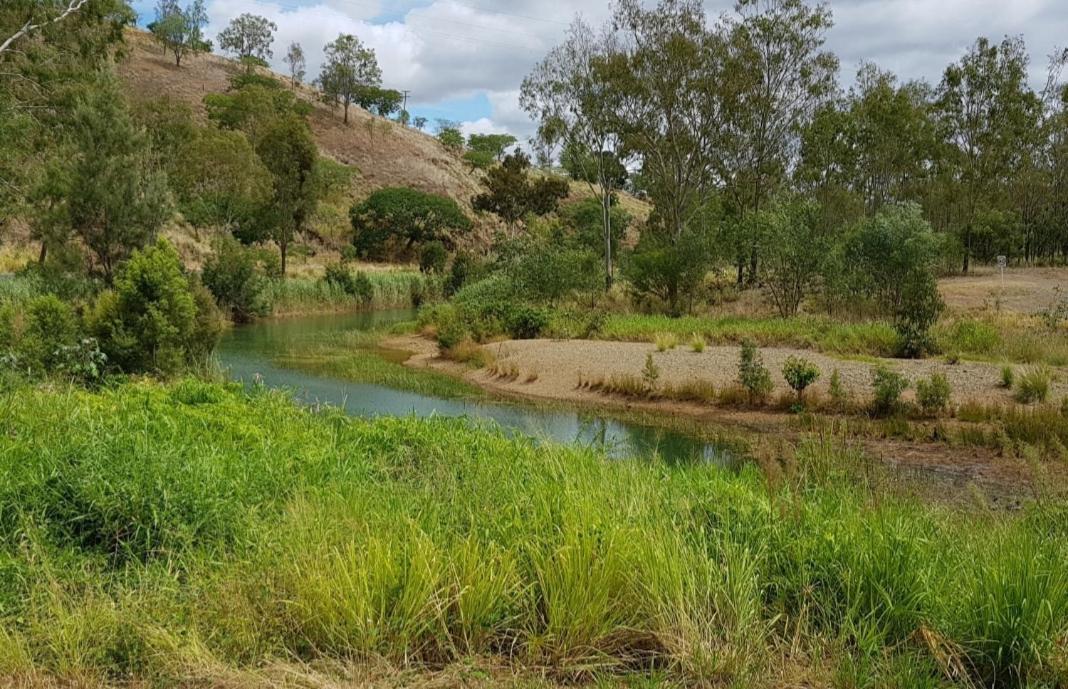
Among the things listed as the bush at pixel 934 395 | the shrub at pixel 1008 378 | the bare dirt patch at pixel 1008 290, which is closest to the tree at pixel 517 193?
the bare dirt patch at pixel 1008 290

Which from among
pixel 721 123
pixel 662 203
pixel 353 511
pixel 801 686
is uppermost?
pixel 721 123

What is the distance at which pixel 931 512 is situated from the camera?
16.9 ft

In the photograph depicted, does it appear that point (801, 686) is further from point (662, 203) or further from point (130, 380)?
point (662, 203)

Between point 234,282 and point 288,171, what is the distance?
39.0 ft

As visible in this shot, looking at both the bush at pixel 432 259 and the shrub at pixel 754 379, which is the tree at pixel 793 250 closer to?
the shrub at pixel 754 379

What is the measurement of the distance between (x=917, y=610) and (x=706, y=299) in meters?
27.8

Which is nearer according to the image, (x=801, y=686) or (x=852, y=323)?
(x=801, y=686)

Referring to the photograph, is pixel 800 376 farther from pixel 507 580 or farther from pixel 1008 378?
pixel 507 580

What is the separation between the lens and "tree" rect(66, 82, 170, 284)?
76.7 ft

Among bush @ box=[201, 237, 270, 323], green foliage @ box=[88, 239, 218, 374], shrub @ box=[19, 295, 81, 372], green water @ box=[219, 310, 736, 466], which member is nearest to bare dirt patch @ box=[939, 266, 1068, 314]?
green water @ box=[219, 310, 736, 466]

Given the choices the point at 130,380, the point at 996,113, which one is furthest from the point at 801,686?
the point at 996,113

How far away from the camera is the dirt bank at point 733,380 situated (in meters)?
11.1

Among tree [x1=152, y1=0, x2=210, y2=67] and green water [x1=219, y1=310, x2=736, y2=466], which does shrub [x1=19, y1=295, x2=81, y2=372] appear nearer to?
green water [x1=219, y1=310, x2=736, y2=466]

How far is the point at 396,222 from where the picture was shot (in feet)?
197
